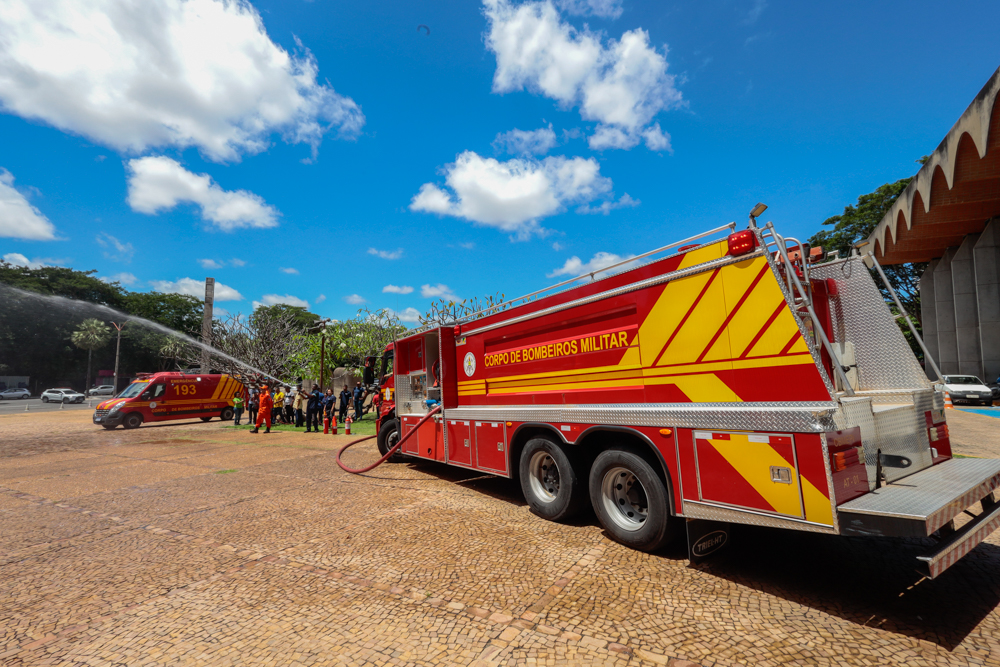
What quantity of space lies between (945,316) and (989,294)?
5.75 meters

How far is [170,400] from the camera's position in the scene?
71.5 feet

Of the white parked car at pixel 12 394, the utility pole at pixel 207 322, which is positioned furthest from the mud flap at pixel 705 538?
the white parked car at pixel 12 394

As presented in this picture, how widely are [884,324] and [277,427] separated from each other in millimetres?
20503

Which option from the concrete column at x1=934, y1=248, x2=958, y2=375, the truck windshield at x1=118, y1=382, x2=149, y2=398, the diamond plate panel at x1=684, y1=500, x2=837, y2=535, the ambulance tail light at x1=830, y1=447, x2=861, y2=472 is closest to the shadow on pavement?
the diamond plate panel at x1=684, y1=500, x2=837, y2=535

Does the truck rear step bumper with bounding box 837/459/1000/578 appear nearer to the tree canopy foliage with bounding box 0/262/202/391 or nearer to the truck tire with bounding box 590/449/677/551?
the truck tire with bounding box 590/449/677/551

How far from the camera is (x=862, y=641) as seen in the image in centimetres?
305

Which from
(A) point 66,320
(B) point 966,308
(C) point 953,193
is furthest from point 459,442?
(A) point 66,320

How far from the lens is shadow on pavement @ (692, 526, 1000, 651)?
327 cm

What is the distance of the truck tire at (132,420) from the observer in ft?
67.1

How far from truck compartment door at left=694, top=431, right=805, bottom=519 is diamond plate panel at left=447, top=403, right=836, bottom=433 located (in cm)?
9

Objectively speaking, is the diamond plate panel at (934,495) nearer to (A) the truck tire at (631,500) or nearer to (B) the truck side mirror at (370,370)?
(A) the truck tire at (631,500)

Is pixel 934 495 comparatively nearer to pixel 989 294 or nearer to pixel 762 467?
pixel 762 467

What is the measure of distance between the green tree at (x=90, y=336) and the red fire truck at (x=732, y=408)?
75991 millimetres

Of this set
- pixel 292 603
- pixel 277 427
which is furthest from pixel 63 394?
pixel 292 603
